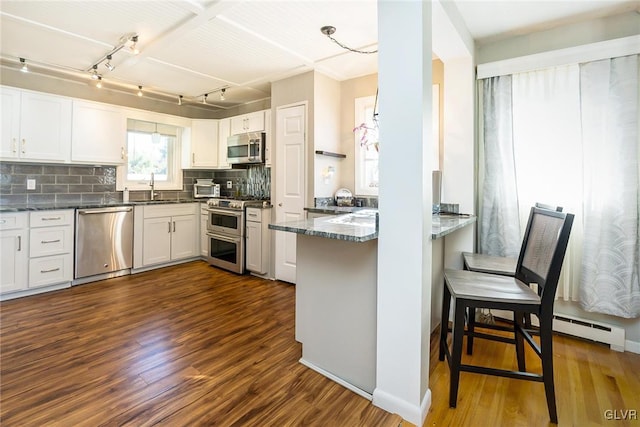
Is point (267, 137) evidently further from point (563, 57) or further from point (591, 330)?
point (591, 330)

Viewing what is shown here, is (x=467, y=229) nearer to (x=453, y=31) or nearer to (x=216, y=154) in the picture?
(x=453, y=31)

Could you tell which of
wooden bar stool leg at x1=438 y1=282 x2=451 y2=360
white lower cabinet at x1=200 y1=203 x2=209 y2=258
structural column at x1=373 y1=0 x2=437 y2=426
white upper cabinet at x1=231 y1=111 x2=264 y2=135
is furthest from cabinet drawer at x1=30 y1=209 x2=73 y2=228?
wooden bar stool leg at x1=438 y1=282 x2=451 y2=360

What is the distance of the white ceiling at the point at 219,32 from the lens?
227 centimetres

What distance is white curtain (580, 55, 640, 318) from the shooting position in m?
2.18

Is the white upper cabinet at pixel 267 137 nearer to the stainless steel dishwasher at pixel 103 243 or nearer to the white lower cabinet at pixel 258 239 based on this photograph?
the white lower cabinet at pixel 258 239

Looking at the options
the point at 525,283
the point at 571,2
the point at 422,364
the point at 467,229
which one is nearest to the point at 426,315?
the point at 422,364

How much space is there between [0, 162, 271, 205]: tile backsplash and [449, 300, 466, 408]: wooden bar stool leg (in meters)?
3.56

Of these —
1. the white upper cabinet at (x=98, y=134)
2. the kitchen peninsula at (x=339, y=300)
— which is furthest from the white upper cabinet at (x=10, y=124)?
the kitchen peninsula at (x=339, y=300)

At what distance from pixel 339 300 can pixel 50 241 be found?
137 inches

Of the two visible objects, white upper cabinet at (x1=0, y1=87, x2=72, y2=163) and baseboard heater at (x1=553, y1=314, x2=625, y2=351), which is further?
white upper cabinet at (x1=0, y1=87, x2=72, y2=163)

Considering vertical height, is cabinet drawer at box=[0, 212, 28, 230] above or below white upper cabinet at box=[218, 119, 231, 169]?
below

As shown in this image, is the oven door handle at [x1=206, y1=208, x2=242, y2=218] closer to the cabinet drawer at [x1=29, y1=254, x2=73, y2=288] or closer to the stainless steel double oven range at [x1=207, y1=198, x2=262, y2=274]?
the stainless steel double oven range at [x1=207, y1=198, x2=262, y2=274]

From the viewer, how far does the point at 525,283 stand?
1928 mm

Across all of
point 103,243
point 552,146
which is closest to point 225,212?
point 103,243
